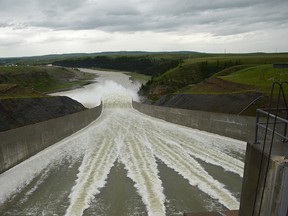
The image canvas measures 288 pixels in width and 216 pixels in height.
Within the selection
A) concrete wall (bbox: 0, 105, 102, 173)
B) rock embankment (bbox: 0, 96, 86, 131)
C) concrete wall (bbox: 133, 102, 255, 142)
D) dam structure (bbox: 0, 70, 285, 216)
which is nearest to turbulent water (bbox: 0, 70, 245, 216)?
dam structure (bbox: 0, 70, 285, 216)

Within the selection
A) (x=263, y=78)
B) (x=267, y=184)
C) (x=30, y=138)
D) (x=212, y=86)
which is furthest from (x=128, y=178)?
(x=212, y=86)

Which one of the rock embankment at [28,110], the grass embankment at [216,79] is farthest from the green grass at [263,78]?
the rock embankment at [28,110]

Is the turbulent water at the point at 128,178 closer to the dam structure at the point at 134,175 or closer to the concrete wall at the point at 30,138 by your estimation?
the dam structure at the point at 134,175

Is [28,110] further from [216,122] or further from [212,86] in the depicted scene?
[212,86]

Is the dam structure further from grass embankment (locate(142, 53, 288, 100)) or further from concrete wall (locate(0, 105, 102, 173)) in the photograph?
grass embankment (locate(142, 53, 288, 100))

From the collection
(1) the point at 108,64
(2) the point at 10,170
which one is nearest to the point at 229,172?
(2) the point at 10,170

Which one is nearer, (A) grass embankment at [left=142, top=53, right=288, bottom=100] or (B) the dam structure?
(B) the dam structure
